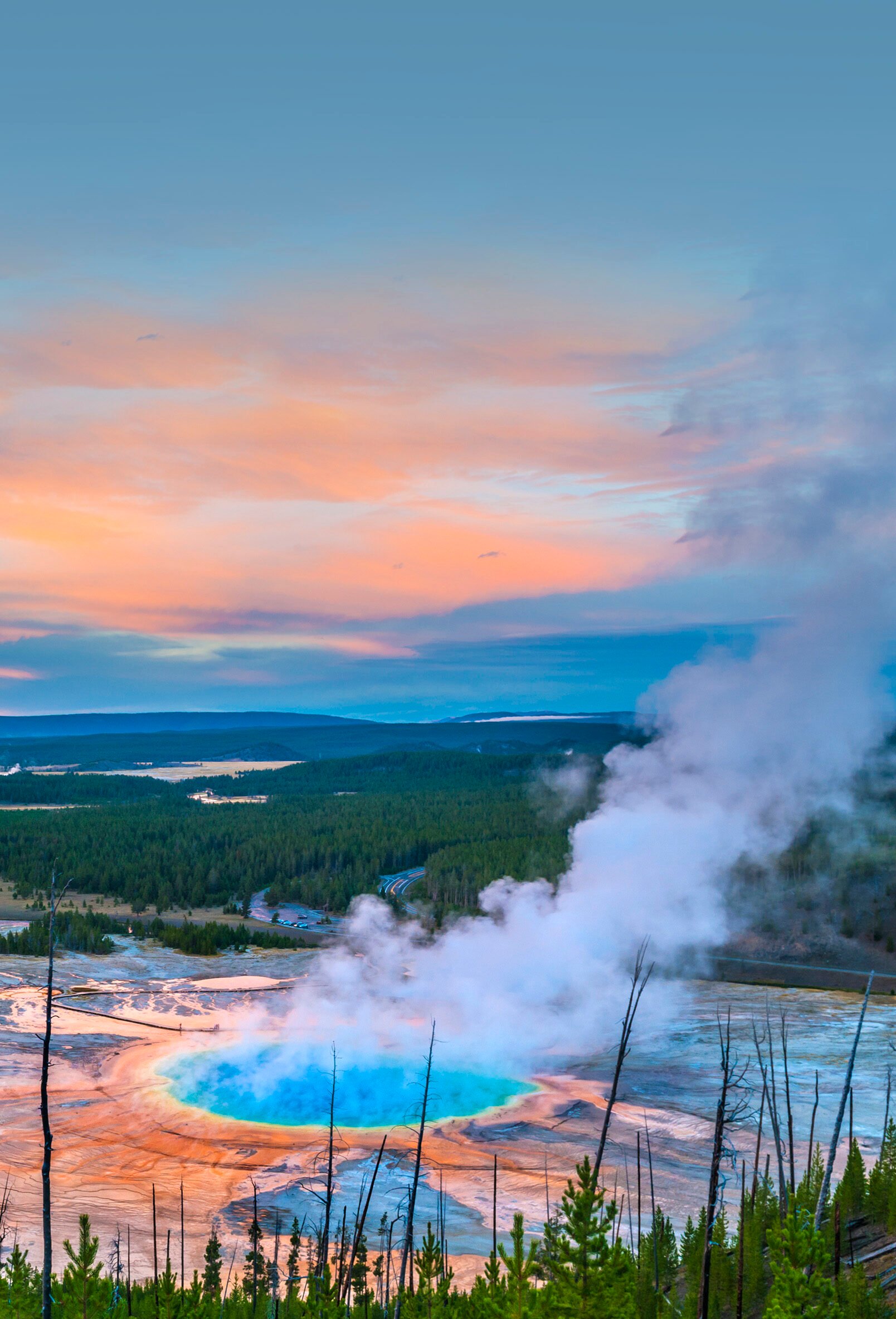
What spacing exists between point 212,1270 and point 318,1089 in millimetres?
22395

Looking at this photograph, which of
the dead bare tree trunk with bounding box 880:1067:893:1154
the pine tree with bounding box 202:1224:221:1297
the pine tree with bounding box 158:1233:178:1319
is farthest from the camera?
the dead bare tree trunk with bounding box 880:1067:893:1154

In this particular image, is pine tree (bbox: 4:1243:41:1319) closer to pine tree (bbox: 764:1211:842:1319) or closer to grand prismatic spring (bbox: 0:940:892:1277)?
grand prismatic spring (bbox: 0:940:892:1277)

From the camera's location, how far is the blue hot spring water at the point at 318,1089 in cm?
5447

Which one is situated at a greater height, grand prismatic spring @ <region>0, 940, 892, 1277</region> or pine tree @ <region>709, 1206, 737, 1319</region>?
pine tree @ <region>709, 1206, 737, 1319</region>

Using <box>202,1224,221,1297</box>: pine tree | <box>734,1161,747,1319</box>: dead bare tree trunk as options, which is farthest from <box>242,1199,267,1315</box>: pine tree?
<box>734,1161,747,1319</box>: dead bare tree trunk

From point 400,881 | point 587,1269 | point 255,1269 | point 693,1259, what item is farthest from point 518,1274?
point 400,881

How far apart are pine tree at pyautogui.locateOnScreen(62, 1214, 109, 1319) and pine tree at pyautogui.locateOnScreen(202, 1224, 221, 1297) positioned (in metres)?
3.44

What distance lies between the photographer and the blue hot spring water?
179ft

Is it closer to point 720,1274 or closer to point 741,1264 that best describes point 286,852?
point 720,1274

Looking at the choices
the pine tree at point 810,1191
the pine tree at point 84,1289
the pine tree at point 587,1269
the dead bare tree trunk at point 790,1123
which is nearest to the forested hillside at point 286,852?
the dead bare tree trunk at point 790,1123

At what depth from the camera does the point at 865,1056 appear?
67812 mm

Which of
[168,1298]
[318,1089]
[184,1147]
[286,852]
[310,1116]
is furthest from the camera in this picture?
[286,852]

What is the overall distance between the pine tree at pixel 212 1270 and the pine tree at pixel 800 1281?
19477 millimetres

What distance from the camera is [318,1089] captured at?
58.6m
